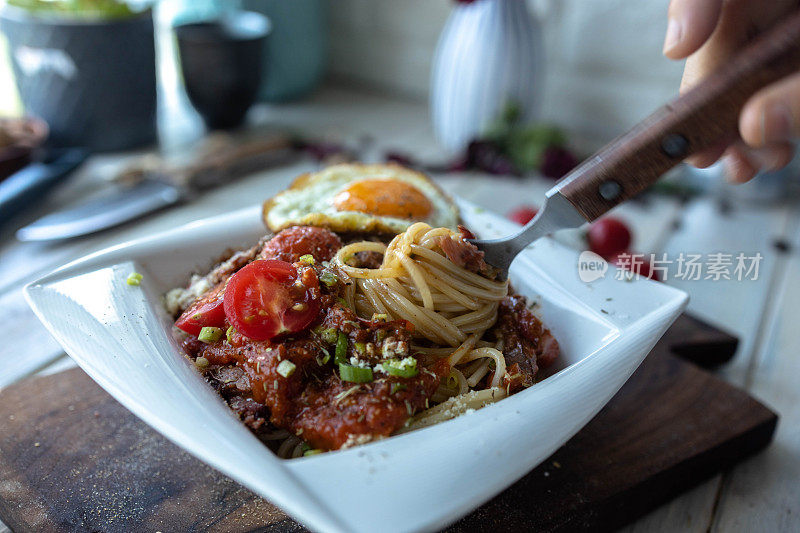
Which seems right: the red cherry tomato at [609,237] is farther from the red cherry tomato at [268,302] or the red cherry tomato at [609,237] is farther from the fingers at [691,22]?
the red cherry tomato at [268,302]

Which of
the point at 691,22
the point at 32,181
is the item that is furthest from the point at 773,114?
the point at 32,181

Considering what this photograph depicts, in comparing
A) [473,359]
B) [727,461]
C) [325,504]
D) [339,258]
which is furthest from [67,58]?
[727,461]

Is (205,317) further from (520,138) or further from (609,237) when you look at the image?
(520,138)

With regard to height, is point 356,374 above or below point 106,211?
above

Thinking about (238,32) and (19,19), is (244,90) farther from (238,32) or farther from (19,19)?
(19,19)

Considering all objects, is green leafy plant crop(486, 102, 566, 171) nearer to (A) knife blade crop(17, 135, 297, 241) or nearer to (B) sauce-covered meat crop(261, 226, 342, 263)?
(A) knife blade crop(17, 135, 297, 241)

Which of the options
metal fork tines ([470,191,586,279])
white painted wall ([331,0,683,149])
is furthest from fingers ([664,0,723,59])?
white painted wall ([331,0,683,149])

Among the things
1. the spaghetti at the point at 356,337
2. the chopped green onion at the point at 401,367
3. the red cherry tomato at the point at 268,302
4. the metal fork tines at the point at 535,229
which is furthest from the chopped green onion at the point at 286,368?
the metal fork tines at the point at 535,229
